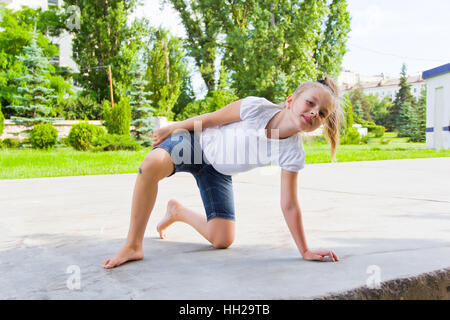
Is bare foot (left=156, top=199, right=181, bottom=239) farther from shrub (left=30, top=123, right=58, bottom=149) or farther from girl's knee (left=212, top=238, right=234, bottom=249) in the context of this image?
shrub (left=30, top=123, right=58, bottom=149)

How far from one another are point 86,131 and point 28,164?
4.71 metres

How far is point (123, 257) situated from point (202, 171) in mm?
591

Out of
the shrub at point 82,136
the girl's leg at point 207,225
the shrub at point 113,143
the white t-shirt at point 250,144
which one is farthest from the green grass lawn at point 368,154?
the shrub at point 82,136

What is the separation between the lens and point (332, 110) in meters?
1.90

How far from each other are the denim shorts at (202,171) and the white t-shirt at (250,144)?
0.29ft

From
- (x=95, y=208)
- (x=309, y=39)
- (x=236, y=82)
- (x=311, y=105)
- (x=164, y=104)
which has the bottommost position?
(x=95, y=208)

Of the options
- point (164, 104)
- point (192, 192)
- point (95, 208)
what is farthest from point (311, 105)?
point (164, 104)

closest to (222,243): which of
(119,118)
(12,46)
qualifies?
(119,118)

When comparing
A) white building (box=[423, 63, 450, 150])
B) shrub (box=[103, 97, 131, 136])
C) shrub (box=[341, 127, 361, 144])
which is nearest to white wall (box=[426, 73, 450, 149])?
white building (box=[423, 63, 450, 150])

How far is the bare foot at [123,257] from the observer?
1.81 meters

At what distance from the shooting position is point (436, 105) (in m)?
14.3

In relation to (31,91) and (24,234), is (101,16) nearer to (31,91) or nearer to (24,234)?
(31,91)

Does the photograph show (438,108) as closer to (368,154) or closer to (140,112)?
(368,154)

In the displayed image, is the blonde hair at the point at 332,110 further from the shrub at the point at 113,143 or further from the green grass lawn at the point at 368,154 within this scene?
the shrub at the point at 113,143
